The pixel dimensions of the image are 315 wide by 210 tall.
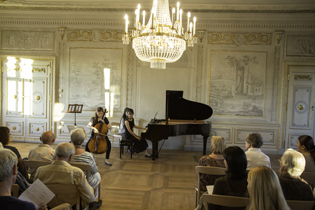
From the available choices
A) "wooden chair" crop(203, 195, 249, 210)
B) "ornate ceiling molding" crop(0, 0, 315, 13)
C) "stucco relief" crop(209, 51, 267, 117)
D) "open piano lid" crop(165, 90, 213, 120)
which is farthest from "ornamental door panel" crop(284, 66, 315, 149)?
"wooden chair" crop(203, 195, 249, 210)

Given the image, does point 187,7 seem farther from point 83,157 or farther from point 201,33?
point 83,157

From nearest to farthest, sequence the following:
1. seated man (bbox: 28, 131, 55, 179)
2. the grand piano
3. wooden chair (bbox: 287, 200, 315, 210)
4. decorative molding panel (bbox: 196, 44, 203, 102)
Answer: wooden chair (bbox: 287, 200, 315, 210) < seated man (bbox: 28, 131, 55, 179) < the grand piano < decorative molding panel (bbox: 196, 44, 203, 102)

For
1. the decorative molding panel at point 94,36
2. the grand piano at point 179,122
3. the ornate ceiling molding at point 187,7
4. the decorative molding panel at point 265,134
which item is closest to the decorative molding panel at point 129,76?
the decorative molding panel at point 94,36

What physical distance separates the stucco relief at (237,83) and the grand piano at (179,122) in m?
1.05

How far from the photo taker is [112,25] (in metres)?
7.12

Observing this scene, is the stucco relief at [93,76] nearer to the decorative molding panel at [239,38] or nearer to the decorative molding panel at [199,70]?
the decorative molding panel at [199,70]

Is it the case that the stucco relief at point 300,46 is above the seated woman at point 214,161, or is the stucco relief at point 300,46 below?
above

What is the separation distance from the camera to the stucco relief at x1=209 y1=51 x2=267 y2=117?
22.7 ft

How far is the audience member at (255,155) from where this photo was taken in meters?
3.05

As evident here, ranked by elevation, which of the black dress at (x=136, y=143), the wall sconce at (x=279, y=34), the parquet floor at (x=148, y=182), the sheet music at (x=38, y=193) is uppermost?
the wall sconce at (x=279, y=34)

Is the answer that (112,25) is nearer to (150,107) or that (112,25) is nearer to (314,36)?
(150,107)

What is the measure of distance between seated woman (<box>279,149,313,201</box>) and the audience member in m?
0.85

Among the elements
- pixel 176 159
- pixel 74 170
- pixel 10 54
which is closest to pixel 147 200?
pixel 74 170

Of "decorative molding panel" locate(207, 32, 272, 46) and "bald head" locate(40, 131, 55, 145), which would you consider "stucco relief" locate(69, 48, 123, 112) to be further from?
"bald head" locate(40, 131, 55, 145)
